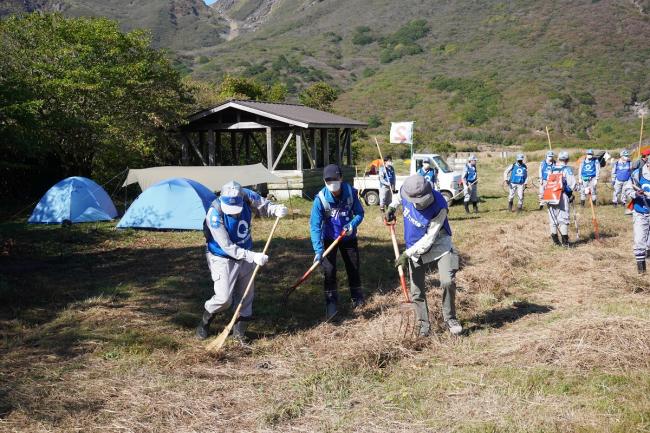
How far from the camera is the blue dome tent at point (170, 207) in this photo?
14.3 metres

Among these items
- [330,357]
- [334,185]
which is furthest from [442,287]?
[334,185]

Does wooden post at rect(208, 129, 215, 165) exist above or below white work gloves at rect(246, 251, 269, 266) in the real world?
above

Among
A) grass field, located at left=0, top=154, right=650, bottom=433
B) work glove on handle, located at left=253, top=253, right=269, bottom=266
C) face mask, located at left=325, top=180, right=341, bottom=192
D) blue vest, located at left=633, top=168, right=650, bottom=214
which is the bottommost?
grass field, located at left=0, top=154, right=650, bottom=433

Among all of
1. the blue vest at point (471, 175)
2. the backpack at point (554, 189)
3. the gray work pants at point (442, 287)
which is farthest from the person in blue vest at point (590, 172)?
the gray work pants at point (442, 287)

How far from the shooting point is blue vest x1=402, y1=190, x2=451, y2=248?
6145 mm

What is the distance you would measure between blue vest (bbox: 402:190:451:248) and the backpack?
5.77 meters

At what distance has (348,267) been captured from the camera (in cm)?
757

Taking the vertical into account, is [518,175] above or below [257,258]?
above

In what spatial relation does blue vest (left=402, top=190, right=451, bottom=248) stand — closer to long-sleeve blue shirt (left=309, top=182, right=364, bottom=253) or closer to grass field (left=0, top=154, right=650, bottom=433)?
grass field (left=0, top=154, right=650, bottom=433)

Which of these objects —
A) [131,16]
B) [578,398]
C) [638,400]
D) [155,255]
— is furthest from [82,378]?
[131,16]

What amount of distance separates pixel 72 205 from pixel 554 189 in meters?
11.4

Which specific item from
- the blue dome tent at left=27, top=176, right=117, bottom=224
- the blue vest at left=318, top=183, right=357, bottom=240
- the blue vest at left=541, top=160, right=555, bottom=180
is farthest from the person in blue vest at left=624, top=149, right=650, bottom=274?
the blue dome tent at left=27, top=176, right=117, bottom=224

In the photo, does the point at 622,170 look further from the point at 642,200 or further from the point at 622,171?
the point at 642,200

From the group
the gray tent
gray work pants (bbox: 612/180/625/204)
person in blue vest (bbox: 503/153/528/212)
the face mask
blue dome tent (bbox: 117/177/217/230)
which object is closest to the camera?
the face mask
